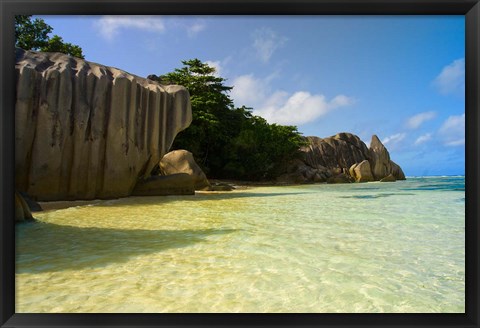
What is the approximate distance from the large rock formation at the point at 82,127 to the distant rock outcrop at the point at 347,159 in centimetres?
1731

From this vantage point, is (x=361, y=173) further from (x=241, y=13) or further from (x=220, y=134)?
(x=241, y=13)

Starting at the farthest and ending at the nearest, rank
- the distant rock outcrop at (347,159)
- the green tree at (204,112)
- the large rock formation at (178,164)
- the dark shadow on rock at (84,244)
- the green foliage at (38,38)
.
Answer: the distant rock outcrop at (347,159) < the green tree at (204,112) < the green foliage at (38,38) < the large rock formation at (178,164) < the dark shadow on rock at (84,244)

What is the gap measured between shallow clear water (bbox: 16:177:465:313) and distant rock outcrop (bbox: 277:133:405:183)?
69.7 feet

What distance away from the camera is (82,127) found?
22.7ft

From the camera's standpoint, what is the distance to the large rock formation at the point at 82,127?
6230mm

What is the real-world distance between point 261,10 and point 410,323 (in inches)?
65.0

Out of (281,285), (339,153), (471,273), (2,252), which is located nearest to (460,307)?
(471,273)

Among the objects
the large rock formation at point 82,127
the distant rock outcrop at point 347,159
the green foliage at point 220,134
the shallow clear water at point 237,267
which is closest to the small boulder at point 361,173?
the distant rock outcrop at point 347,159

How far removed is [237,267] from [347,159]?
2998 centimetres

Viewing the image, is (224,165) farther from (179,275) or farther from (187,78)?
(179,275)

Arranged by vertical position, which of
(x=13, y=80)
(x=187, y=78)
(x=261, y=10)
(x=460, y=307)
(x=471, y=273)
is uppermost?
(x=187, y=78)

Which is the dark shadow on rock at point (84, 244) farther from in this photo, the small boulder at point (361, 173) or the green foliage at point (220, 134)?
A: the small boulder at point (361, 173)

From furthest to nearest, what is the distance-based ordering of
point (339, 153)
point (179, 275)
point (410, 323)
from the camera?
point (339, 153) < point (179, 275) < point (410, 323)

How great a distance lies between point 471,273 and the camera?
5.57 ft
